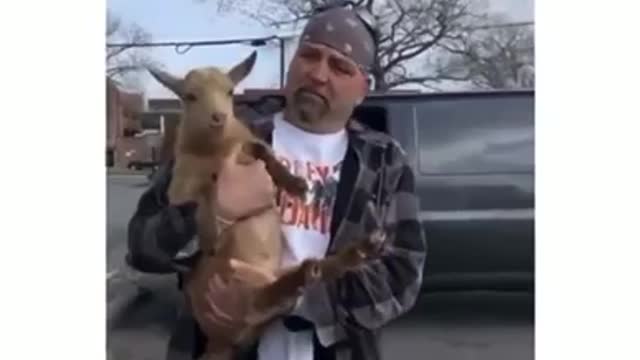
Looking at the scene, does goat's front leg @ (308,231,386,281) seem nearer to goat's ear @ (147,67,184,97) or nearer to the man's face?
the man's face

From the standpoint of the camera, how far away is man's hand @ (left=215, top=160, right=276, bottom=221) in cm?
350

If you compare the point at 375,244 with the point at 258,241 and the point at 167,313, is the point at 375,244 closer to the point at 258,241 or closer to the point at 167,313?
the point at 258,241

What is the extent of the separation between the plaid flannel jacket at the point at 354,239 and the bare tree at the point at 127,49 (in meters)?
0.24

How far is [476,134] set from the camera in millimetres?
3562

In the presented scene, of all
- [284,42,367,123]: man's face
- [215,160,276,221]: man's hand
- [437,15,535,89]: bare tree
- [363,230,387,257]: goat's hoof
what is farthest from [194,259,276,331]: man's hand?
[437,15,535,89]: bare tree

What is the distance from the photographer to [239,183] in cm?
350

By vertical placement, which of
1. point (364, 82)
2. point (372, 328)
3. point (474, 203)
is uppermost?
point (364, 82)

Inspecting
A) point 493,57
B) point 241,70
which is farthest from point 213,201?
point 493,57

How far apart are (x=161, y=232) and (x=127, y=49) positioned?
0.42 metres

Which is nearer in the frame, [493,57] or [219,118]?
[219,118]
